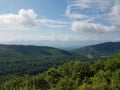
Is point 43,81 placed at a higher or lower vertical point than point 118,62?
lower

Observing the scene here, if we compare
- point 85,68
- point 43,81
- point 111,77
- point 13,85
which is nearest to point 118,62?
point 85,68

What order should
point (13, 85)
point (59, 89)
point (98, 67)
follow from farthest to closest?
point (98, 67), point (13, 85), point (59, 89)

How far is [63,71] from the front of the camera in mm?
122062

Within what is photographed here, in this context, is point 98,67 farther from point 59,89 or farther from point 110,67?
point 59,89

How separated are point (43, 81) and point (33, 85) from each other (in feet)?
17.3

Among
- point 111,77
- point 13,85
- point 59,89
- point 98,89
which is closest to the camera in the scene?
point 98,89

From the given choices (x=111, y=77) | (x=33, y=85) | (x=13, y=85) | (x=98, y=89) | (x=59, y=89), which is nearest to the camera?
(x=98, y=89)

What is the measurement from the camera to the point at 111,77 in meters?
91.9

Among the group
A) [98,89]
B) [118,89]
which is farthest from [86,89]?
[118,89]

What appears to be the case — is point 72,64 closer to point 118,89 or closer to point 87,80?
point 87,80

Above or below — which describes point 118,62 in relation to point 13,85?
above

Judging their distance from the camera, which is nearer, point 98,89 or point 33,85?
point 98,89

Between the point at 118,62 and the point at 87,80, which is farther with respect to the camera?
the point at 118,62

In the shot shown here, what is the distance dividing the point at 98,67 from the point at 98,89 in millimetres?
46254
